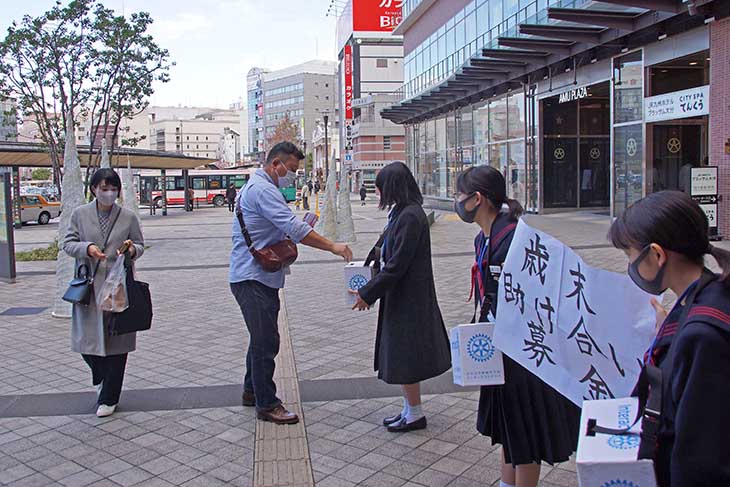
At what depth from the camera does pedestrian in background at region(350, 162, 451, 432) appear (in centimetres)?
400

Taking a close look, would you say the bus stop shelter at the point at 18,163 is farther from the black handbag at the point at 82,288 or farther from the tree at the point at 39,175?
the tree at the point at 39,175

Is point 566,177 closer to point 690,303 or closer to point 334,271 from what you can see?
point 334,271

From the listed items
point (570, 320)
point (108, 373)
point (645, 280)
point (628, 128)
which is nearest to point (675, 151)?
point (628, 128)

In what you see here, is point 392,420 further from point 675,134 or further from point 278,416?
point 675,134

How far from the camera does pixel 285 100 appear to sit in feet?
517

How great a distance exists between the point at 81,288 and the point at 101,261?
0.23 meters

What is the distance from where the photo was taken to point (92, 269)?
4.84 m

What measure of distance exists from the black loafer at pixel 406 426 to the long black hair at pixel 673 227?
2.91 metres

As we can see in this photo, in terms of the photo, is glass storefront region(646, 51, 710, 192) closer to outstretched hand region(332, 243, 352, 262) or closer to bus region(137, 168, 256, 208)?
outstretched hand region(332, 243, 352, 262)

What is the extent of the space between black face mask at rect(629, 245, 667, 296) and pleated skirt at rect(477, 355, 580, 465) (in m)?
1.18

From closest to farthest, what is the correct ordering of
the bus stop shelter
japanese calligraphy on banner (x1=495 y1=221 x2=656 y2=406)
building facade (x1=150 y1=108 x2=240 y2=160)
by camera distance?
japanese calligraphy on banner (x1=495 y1=221 x2=656 y2=406) < the bus stop shelter < building facade (x1=150 y1=108 x2=240 y2=160)

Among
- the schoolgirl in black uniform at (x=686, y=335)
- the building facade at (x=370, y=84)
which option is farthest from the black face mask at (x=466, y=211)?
the building facade at (x=370, y=84)

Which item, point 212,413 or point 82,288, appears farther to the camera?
point 212,413

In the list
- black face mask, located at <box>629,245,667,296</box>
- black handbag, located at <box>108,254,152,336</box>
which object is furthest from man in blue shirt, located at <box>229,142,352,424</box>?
black face mask, located at <box>629,245,667,296</box>
